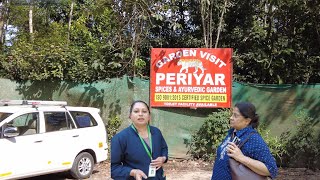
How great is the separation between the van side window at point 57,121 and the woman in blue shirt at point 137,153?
4.81 m

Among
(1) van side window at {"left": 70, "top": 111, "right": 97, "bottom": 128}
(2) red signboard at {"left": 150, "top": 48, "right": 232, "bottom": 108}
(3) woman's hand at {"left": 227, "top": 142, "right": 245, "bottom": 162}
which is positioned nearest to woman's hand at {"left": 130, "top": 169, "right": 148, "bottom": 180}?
(3) woman's hand at {"left": 227, "top": 142, "right": 245, "bottom": 162}

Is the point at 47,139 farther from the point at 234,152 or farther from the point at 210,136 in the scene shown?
the point at 234,152

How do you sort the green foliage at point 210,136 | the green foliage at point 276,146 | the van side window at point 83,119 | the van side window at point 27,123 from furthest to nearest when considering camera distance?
1. the green foliage at point 210,136
2. the green foliage at point 276,146
3. the van side window at point 83,119
4. the van side window at point 27,123

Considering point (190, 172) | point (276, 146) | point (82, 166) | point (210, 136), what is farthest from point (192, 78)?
point (82, 166)

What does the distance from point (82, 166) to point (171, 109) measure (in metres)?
3.00

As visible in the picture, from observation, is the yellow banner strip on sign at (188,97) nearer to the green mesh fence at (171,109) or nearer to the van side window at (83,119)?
the green mesh fence at (171,109)

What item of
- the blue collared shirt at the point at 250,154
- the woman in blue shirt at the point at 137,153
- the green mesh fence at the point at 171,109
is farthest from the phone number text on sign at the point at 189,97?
the blue collared shirt at the point at 250,154

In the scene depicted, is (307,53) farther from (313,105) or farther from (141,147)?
(141,147)

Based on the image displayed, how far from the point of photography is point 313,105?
31.0 ft

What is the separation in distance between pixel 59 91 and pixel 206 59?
413 centimetres

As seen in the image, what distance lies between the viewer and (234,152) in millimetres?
3117

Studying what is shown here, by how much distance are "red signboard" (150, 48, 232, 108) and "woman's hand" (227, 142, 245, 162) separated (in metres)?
7.06

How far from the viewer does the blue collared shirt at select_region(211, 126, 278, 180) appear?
3.11m

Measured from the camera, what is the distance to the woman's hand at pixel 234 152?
3090 mm
